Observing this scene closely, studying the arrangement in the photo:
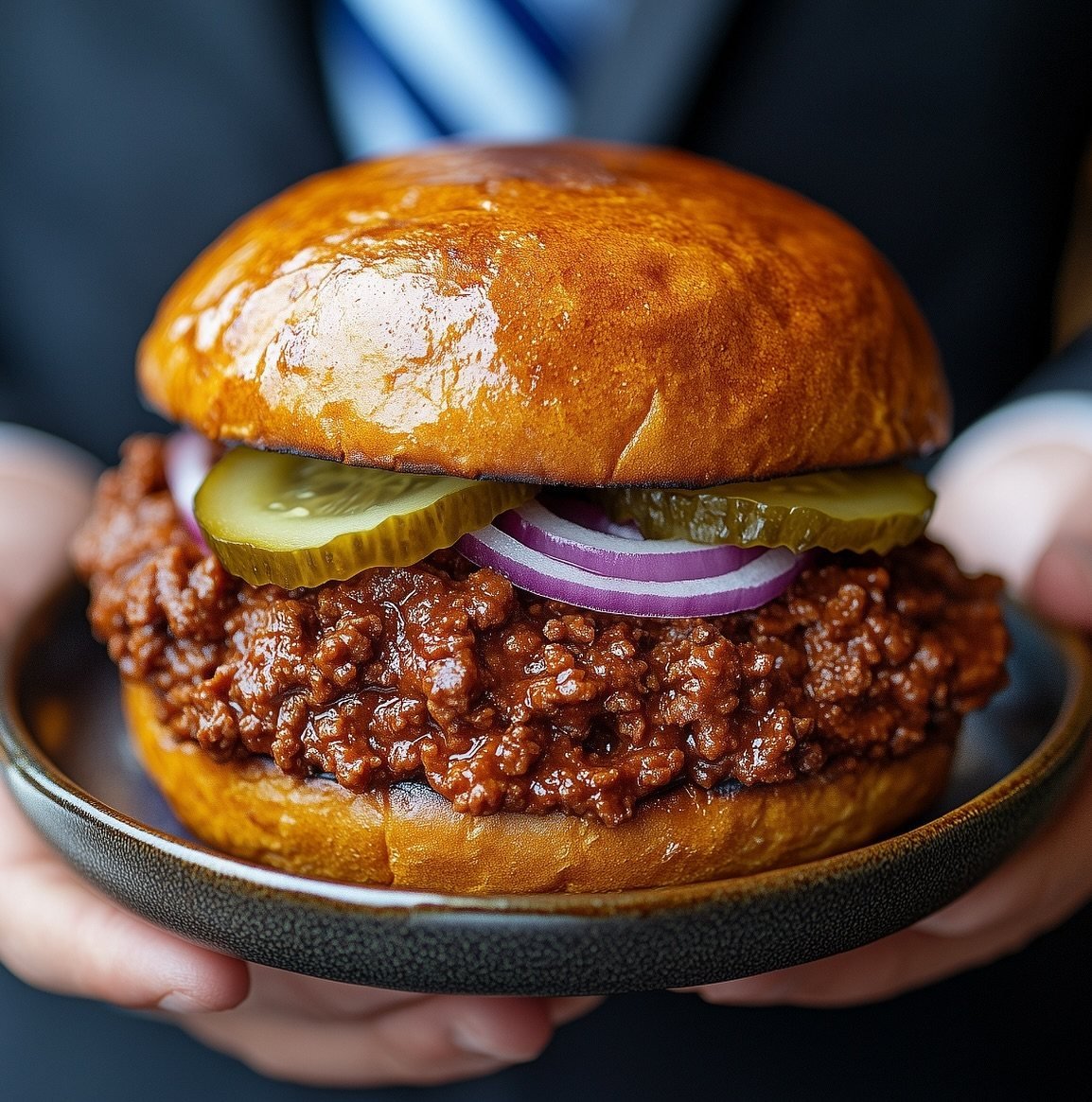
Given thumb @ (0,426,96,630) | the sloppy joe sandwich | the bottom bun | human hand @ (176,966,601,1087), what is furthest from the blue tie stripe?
human hand @ (176,966,601,1087)

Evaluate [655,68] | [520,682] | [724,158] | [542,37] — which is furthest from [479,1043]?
[542,37]

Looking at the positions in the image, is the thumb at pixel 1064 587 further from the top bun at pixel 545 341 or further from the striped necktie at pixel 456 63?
the striped necktie at pixel 456 63

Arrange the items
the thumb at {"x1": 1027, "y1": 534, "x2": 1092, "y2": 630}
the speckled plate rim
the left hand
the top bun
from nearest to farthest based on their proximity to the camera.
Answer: the speckled plate rim, the top bun, the left hand, the thumb at {"x1": 1027, "y1": 534, "x2": 1092, "y2": 630}

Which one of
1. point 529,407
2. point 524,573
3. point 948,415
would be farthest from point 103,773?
point 948,415

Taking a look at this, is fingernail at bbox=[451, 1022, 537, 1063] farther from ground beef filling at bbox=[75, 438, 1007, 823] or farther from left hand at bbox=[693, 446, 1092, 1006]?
ground beef filling at bbox=[75, 438, 1007, 823]

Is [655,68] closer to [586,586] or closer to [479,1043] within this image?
[586,586]

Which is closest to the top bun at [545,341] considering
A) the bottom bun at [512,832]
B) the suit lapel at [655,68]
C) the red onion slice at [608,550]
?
the red onion slice at [608,550]
